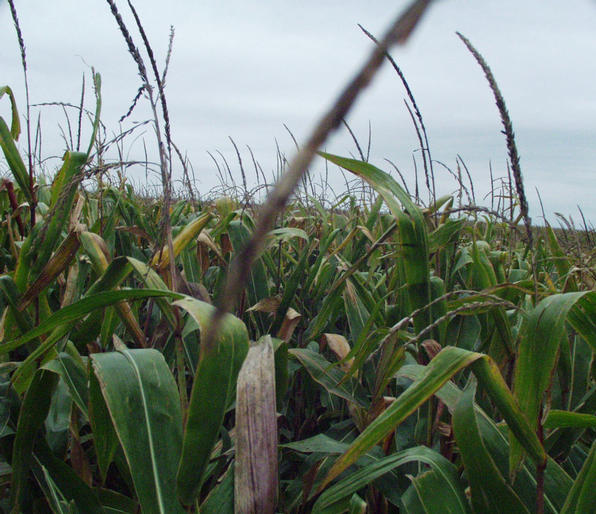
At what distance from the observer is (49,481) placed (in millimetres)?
795

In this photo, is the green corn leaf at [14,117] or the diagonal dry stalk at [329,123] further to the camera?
the green corn leaf at [14,117]

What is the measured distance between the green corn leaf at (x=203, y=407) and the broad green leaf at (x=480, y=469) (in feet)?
0.98

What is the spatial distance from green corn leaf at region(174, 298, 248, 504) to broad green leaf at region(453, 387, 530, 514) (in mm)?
297

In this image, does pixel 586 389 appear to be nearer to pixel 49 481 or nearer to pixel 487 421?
pixel 487 421

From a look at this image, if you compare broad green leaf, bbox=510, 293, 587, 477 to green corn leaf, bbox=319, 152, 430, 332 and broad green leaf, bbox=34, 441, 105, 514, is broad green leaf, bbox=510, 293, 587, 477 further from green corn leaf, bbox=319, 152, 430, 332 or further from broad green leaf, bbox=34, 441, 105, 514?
broad green leaf, bbox=34, 441, 105, 514

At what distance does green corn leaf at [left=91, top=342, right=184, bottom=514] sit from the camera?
65 cm

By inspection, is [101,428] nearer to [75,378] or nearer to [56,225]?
[75,378]

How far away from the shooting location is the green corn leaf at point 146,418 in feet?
2.14

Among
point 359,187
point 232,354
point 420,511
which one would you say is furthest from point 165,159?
point 359,187

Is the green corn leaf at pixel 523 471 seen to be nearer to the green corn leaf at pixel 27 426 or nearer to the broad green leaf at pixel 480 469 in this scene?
the broad green leaf at pixel 480 469

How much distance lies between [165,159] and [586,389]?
88cm

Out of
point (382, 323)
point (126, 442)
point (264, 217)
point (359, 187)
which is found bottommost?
point (126, 442)

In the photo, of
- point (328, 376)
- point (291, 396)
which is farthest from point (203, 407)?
point (291, 396)

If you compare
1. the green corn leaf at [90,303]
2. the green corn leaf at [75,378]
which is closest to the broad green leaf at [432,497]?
the green corn leaf at [90,303]
